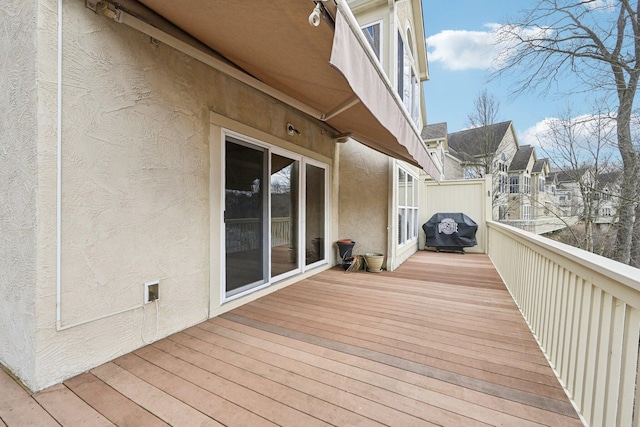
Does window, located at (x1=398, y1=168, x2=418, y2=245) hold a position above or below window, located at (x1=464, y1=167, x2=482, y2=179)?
below

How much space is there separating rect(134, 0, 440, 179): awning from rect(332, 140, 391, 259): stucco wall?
8.82 ft

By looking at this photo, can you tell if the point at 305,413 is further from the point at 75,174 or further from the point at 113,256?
the point at 75,174

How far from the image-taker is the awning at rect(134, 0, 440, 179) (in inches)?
70.9

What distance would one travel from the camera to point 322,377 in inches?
82.7

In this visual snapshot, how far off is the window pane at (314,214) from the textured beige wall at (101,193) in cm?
248

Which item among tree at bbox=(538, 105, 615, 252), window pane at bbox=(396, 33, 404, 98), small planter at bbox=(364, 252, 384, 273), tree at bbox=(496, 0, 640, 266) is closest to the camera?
small planter at bbox=(364, 252, 384, 273)

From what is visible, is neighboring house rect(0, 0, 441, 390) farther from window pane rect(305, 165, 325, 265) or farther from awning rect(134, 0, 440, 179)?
window pane rect(305, 165, 325, 265)

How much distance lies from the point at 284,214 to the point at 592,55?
8.69 meters

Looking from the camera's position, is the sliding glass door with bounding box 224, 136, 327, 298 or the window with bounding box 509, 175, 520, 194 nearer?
the sliding glass door with bounding box 224, 136, 327, 298

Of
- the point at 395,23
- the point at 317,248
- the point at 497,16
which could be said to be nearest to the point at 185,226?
the point at 317,248

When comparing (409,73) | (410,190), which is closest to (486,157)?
(410,190)

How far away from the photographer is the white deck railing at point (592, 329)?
134 cm

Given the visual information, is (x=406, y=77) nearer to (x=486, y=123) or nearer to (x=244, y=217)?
(x=244, y=217)

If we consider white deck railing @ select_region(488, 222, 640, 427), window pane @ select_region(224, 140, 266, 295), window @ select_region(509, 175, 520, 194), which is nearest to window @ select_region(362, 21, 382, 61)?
window pane @ select_region(224, 140, 266, 295)
